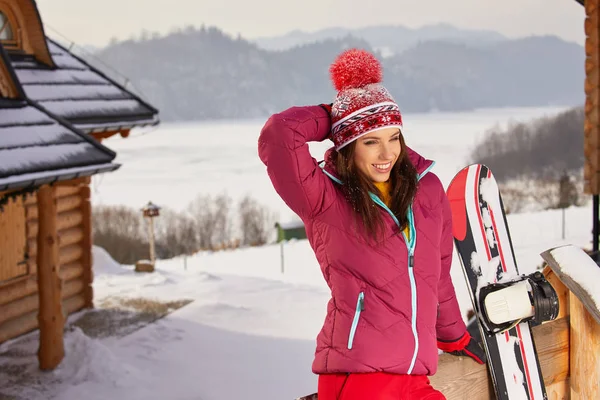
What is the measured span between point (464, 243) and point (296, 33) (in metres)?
105

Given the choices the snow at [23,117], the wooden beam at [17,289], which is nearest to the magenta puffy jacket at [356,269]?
the snow at [23,117]

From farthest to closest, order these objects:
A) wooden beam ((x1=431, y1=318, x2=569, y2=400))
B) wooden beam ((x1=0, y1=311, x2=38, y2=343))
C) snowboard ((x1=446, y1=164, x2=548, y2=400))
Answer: wooden beam ((x1=0, y1=311, x2=38, y2=343))
snowboard ((x1=446, y1=164, x2=548, y2=400))
wooden beam ((x1=431, y1=318, x2=569, y2=400))

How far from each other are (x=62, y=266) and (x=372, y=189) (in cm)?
768

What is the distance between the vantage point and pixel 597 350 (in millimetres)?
2215

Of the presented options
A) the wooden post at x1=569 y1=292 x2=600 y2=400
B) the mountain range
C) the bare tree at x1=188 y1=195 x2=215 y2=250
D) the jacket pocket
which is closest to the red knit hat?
the jacket pocket

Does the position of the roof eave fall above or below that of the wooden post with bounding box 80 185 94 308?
above

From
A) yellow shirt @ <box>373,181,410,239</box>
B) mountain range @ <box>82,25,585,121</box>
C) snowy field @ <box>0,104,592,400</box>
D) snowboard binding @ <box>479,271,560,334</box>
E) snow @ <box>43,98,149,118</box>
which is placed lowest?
snowy field @ <box>0,104,592,400</box>

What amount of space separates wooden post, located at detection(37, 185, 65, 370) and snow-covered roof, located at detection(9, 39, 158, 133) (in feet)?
6.49

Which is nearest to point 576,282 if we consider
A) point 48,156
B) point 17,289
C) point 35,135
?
point 48,156

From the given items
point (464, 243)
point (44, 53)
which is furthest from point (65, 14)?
point (464, 243)

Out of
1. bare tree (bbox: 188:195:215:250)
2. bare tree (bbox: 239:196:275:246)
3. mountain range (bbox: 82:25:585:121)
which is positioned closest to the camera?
bare tree (bbox: 188:195:215:250)

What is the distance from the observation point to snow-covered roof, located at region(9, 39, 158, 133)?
8320 mm

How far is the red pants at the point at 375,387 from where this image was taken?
1.73 metres

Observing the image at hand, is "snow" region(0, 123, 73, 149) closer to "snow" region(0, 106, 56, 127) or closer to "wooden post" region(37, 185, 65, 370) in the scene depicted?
→ "snow" region(0, 106, 56, 127)
